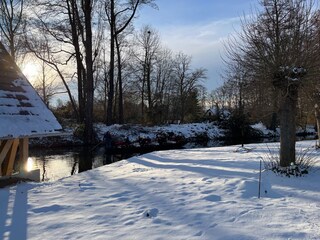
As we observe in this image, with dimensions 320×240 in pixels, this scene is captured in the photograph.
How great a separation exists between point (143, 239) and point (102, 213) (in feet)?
5.15

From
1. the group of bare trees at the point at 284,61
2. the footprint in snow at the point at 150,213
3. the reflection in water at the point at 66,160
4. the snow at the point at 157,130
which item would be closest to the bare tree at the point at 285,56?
the group of bare trees at the point at 284,61

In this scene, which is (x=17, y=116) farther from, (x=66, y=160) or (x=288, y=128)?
(x=66, y=160)

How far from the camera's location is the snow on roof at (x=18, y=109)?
9258 millimetres

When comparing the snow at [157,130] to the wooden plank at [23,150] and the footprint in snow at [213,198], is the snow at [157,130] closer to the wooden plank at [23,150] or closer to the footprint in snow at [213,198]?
the wooden plank at [23,150]

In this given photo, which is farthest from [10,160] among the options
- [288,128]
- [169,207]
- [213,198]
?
[288,128]

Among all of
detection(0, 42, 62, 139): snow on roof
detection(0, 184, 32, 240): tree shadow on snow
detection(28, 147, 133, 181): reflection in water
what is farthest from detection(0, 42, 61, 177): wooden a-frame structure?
detection(28, 147, 133, 181): reflection in water

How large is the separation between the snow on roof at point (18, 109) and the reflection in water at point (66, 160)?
4249mm

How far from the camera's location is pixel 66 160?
1997 cm

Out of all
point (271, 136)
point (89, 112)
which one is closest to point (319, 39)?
point (89, 112)

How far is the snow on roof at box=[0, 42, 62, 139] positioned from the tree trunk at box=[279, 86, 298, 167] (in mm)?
5986

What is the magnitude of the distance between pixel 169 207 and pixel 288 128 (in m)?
4.30

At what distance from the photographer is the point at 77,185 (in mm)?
8984

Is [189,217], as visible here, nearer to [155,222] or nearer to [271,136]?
[155,222]

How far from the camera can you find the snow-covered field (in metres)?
5.16
